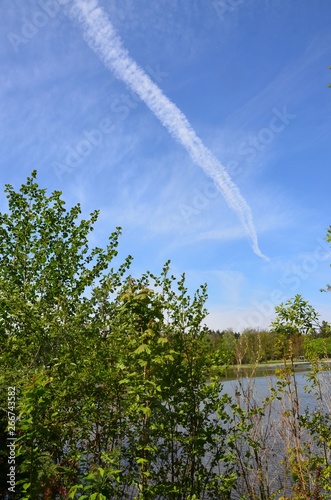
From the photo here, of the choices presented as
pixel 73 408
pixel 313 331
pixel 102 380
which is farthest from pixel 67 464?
pixel 313 331

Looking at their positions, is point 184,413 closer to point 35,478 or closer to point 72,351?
point 72,351

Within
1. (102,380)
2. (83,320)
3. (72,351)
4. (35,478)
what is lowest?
(35,478)

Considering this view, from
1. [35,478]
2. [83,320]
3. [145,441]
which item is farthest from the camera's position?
[83,320]

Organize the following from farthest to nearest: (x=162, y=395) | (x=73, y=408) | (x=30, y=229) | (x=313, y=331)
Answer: (x=30, y=229)
(x=313, y=331)
(x=73, y=408)
(x=162, y=395)

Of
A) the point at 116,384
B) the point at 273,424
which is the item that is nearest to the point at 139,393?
the point at 116,384

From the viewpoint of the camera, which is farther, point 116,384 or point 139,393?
point 116,384

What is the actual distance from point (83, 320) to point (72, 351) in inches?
37.9

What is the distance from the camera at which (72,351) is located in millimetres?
6434

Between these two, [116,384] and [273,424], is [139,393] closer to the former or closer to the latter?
[116,384]

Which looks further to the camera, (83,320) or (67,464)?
(83,320)

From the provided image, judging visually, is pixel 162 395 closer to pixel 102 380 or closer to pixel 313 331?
pixel 102 380

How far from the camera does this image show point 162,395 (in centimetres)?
543

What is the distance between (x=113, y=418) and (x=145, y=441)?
5.79 feet

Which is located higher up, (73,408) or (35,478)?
(73,408)
